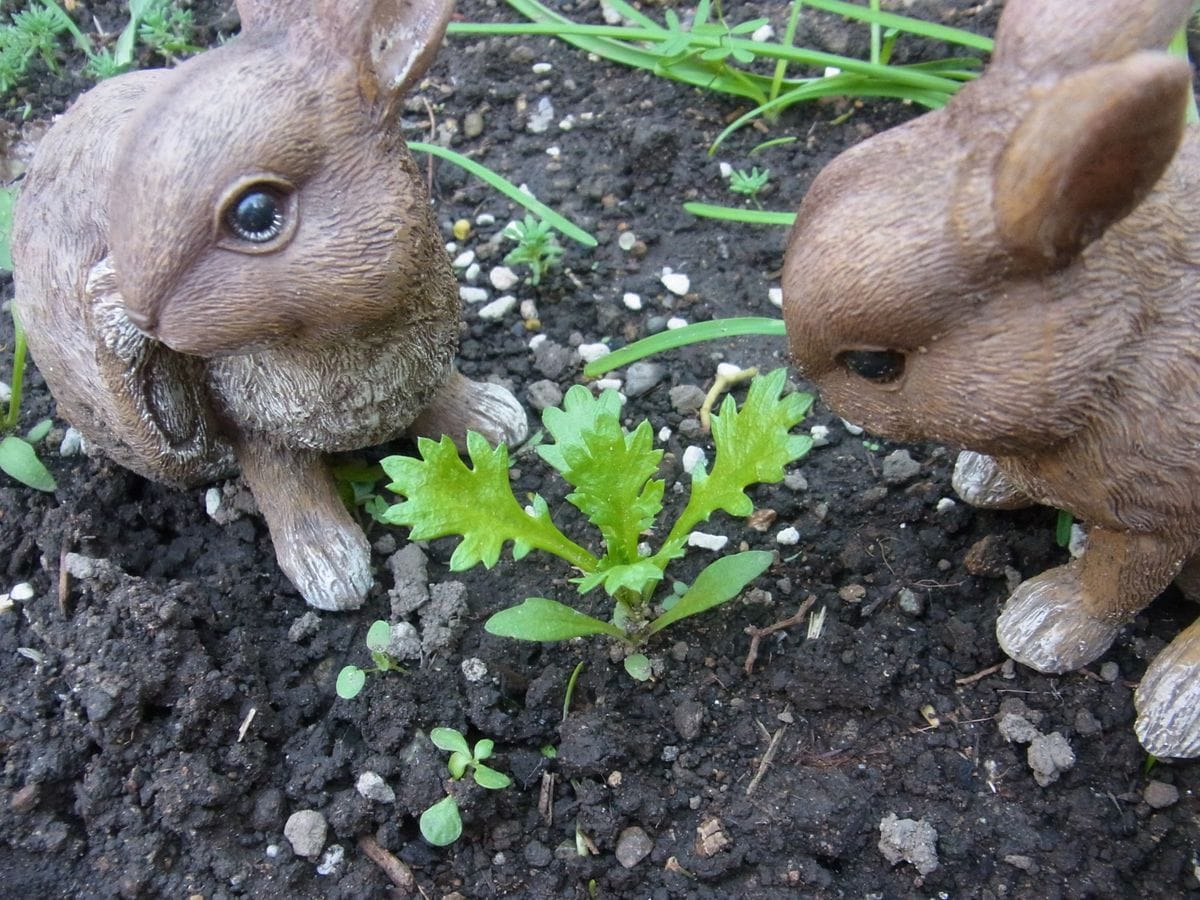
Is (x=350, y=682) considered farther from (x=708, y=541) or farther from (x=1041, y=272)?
(x=1041, y=272)

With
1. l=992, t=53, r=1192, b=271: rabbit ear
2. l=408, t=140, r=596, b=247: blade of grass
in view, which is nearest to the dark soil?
l=408, t=140, r=596, b=247: blade of grass

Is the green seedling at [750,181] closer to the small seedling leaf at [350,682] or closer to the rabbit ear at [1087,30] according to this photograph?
the rabbit ear at [1087,30]

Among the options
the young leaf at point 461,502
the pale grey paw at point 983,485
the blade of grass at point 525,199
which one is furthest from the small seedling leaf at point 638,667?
the blade of grass at point 525,199

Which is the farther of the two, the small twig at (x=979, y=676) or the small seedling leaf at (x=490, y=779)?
the small twig at (x=979, y=676)

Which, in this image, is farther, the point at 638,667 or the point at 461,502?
the point at 638,667

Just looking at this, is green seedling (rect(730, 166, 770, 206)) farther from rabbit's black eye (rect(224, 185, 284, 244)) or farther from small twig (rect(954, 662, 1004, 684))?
rabbit's black eye (rect(224, 185, 284, 244))

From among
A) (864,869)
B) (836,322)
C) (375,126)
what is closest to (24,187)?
(375,126)

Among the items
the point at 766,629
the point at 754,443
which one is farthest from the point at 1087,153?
the point at 766,629

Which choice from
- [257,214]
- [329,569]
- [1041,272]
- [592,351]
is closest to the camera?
[1041,272]
